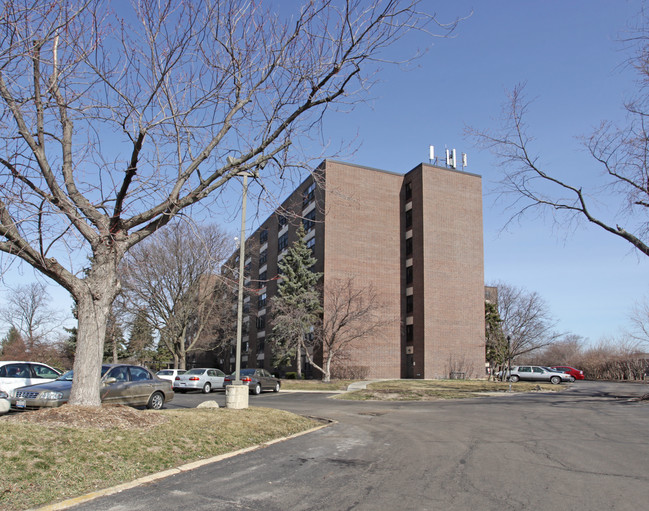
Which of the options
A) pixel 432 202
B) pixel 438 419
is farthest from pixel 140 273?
pixel 438 419

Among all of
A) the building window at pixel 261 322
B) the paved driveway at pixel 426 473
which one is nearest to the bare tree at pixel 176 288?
the building window at pixel 261 322

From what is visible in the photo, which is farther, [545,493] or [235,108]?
[235,108]

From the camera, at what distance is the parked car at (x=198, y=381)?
27.1 m

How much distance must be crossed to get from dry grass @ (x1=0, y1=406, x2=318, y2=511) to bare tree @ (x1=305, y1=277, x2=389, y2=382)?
27408mm

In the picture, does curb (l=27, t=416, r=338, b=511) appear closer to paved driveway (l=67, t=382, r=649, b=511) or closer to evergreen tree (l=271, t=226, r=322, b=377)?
paved driveway (l=67, t=382, r=649, b=511)

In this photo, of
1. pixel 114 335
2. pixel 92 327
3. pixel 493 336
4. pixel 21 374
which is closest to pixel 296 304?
pixel 114 335

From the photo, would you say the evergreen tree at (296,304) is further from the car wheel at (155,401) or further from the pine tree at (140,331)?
the car wheel at (155,401)

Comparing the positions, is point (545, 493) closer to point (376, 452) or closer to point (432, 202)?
point (376, 452)

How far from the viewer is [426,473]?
7.20 metres

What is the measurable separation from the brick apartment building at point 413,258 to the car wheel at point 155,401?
2818 cm

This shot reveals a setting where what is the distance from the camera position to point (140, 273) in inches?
1484

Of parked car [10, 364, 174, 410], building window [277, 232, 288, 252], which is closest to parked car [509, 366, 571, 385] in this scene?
building window [277, 232, 288, 252]

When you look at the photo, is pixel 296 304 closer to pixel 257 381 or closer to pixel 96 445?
pixel 257 381

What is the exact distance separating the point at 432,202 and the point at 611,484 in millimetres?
40904
